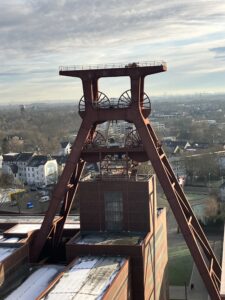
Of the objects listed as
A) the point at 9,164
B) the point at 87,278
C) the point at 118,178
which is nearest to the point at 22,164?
the point at 9,164

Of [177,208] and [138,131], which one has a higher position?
[138,131]

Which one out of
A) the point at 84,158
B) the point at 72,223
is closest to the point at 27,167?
the point at 72,223

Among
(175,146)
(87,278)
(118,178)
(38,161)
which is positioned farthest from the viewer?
(175,146)

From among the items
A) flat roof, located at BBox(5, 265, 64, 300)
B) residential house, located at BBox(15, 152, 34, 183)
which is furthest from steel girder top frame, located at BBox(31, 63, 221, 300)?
residential house, located at BBox(15, 152, 34, 183)

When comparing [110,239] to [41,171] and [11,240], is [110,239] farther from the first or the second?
[41,171]

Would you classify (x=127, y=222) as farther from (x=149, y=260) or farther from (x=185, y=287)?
(x=185, y=287)

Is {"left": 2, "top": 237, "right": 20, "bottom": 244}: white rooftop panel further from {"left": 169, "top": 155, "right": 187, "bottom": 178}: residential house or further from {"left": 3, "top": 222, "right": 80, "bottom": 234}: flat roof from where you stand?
{"left": 169, "top": 155, "right": 187, "bottom": 178}: residential house
